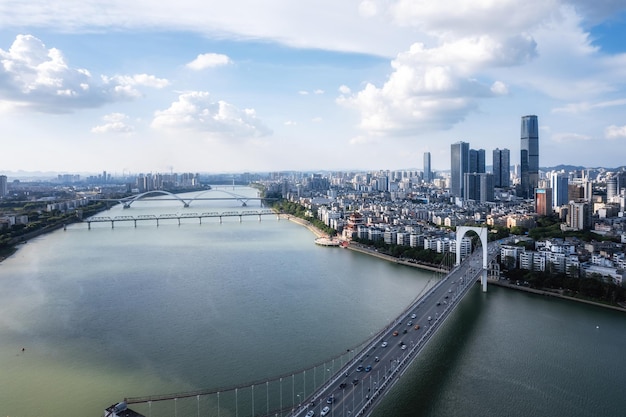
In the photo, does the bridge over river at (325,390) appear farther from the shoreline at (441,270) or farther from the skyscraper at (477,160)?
the skyscraper at (477,160)

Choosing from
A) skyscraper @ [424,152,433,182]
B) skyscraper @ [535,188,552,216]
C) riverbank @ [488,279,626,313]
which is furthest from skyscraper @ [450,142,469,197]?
riverbank @ [488,279,626,313]

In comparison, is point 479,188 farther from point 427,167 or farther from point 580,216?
point 427,167

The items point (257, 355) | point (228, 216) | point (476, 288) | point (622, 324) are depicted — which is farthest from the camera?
point (228, 216)

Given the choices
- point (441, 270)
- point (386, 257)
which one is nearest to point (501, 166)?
point (386, 257)

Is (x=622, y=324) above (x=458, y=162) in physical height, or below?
below

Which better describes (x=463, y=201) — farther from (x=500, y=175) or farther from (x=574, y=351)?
(x=574, y=351)

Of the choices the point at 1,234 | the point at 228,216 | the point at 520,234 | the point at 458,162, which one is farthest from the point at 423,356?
the point at 458,162

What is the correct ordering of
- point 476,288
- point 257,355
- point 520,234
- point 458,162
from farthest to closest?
point 458,162
point 520,234
point 476,288
point 257,355

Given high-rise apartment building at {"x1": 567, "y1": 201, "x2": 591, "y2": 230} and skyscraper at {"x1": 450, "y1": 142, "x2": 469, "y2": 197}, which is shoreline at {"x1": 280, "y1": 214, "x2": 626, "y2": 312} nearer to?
high-rise apartment building at {"x1": 567, "y1": 201, "x2": 591, "y2": 230}
